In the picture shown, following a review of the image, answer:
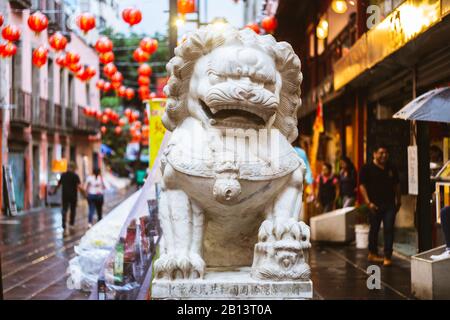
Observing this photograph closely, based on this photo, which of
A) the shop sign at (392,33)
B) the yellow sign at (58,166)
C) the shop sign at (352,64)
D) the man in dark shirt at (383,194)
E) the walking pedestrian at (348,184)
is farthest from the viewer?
the yellow sign at (58,166)

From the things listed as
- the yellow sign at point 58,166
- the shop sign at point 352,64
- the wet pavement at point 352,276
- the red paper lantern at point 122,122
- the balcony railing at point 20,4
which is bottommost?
the wet pavement at point 352,276

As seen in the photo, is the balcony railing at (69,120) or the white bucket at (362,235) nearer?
the white bucket at (362,235)

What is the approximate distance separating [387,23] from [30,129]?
18.0 meters

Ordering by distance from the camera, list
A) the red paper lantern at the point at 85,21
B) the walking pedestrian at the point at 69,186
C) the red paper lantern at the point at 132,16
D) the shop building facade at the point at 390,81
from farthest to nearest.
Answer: the walking pedestrian at the point at 69,186 < the red paper lantern at the point at 85,21 < the red paper lantern at the point at 132,16 < the shop building facade at the point at 390,81

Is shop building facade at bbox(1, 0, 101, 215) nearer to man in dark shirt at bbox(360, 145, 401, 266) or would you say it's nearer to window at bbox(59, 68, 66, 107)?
window at bbox(59, 68, 66, 107)

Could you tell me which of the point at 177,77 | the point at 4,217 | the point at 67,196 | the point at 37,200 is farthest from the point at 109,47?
the point at 177,77

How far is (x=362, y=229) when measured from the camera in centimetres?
1125

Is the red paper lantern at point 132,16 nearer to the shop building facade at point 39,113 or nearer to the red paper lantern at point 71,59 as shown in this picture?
the shop building facade at point 39,113

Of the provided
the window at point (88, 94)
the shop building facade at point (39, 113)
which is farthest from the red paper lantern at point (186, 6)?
the window at point (88, 94)

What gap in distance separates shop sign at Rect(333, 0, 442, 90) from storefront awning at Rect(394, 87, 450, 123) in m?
0.66

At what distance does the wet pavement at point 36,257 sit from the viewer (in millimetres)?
7434

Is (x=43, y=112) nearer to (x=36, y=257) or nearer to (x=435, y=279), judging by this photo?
(x=36, y=257)

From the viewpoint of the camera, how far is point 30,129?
2391 cm
